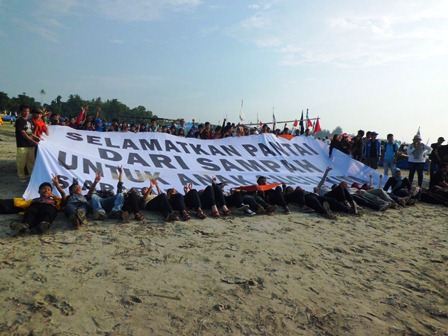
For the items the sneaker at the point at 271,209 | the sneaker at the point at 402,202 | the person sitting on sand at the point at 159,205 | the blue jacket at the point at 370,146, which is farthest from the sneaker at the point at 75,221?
the blue jacket at the point at 370,146

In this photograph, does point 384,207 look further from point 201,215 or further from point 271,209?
point 201,215

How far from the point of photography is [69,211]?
505 cm

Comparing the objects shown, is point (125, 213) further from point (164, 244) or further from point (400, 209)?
point (400, 209)

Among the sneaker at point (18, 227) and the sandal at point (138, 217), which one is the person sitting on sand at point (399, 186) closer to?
the sandal at point (138, 217)

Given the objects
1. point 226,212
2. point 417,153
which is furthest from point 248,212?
point 417,153

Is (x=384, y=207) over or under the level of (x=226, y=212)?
over

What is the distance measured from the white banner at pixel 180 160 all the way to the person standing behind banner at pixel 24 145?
1.47 ft

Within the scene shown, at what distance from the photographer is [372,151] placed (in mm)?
11586

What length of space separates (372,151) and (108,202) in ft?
31.8

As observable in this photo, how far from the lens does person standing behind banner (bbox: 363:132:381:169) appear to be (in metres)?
11.5

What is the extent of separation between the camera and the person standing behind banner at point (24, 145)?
6957mm

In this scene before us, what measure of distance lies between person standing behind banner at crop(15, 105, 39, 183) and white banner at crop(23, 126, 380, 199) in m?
0.45

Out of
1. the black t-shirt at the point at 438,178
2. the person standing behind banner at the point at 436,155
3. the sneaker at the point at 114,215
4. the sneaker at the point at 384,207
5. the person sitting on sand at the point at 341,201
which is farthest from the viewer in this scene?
the person standing behind banner at the point at 436,155

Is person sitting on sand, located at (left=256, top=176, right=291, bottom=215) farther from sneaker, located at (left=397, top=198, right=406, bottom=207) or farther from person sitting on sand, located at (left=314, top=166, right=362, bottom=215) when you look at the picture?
sneaker, located at (left=397, top=198, right=406, bottom=207)
